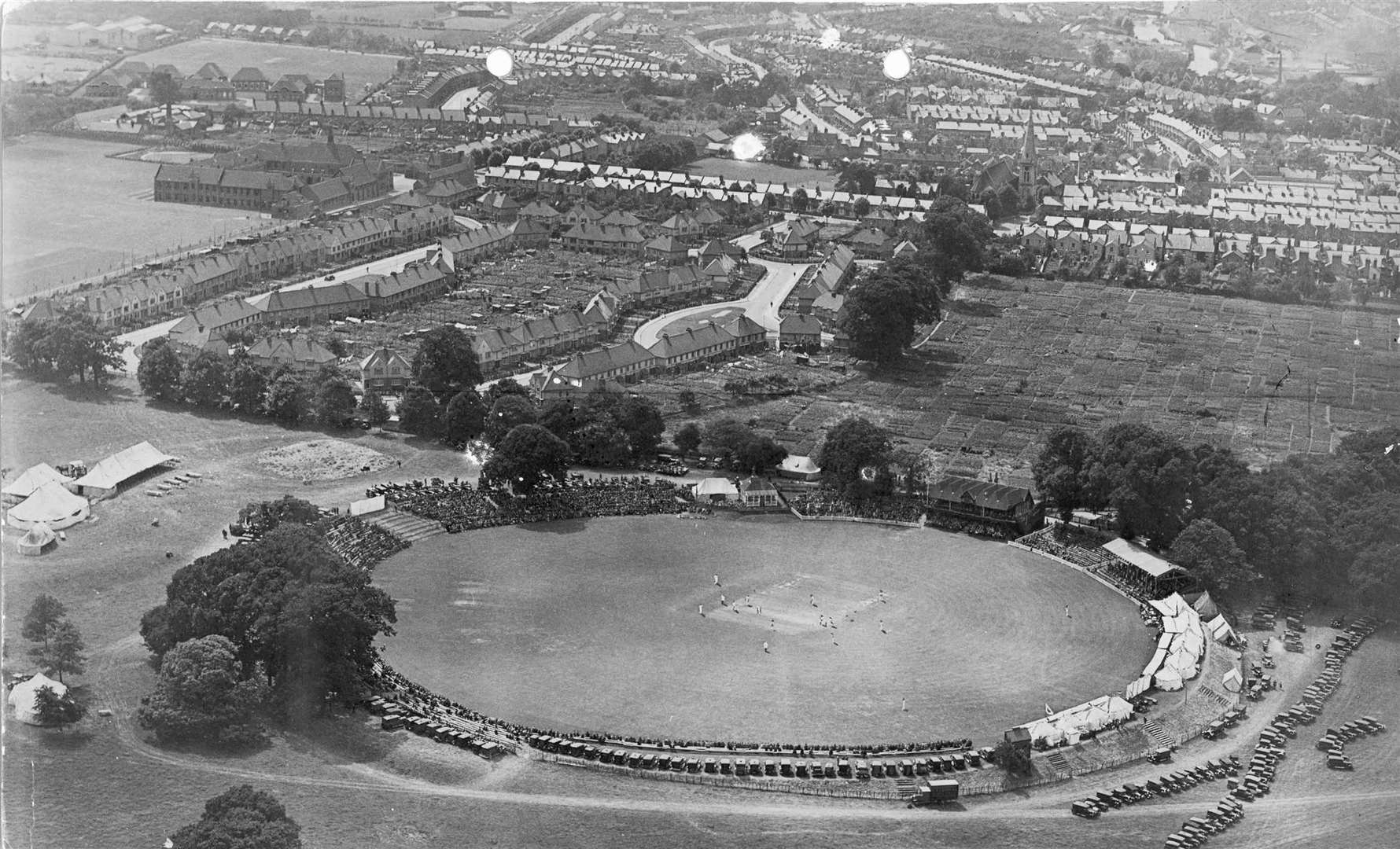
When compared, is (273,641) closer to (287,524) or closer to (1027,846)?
(287,524)

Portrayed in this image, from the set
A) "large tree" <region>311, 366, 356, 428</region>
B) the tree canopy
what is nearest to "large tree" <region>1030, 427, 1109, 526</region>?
"large tree" <region>311, 366, 356, 428</region>

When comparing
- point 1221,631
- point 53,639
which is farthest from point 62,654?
point 1221,631

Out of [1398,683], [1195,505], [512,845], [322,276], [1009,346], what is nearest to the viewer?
[512,845]

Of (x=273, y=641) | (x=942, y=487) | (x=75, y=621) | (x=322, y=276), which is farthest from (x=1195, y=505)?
(x=322, y=276)

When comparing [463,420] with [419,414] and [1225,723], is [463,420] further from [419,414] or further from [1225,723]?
[1225,723]

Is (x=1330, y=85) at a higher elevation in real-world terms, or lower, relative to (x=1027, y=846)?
higher

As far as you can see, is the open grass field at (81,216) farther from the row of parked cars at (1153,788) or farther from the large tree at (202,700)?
the row of parked cars at (1153,788)

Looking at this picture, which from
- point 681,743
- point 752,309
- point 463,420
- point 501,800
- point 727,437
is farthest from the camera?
point 752,309
